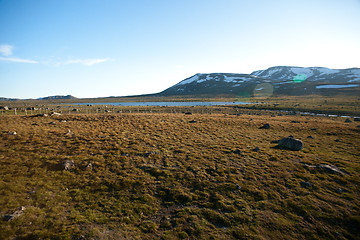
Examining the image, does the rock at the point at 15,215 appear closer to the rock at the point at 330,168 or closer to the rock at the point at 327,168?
the rock at the point at 327,168

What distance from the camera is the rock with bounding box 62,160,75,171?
15.1 meters

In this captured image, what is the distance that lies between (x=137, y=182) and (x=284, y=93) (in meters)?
216

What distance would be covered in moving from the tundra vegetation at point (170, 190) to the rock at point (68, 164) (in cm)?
11

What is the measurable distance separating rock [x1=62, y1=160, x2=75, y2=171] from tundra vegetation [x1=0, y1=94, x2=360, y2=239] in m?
0.11

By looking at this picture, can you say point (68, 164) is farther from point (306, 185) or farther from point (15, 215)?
point (306, 185)

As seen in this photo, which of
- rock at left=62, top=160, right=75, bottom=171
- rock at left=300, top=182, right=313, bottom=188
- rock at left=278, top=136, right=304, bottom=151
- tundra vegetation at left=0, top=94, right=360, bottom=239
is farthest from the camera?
rock at left=278, top=136, right=304, bottom=151

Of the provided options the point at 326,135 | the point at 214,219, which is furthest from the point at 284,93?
the point at 214,219

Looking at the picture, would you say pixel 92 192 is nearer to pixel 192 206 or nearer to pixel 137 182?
pixel 137 182

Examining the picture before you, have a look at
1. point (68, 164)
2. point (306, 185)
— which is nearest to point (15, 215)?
point (68, 164)

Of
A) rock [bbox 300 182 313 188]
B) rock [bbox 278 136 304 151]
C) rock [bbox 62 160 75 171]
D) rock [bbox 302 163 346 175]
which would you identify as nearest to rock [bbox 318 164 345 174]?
rock [bbox 302 163 346 175]

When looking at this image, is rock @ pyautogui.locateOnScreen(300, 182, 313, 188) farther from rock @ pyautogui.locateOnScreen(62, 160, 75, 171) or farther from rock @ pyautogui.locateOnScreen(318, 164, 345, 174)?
rock @ pyautogui.locateOnScreen(62, 160, 75, 171)

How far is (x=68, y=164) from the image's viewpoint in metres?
15.4

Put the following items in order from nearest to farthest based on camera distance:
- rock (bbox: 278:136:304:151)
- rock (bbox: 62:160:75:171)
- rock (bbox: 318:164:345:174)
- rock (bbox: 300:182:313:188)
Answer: rock (bbox: 300:182:313:188) → rock (bbox: 62:160:75:171) → rock (bbox: 318:164:345:174) → rock (bbox: 278:136:304:151)

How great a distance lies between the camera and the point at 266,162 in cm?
1803
